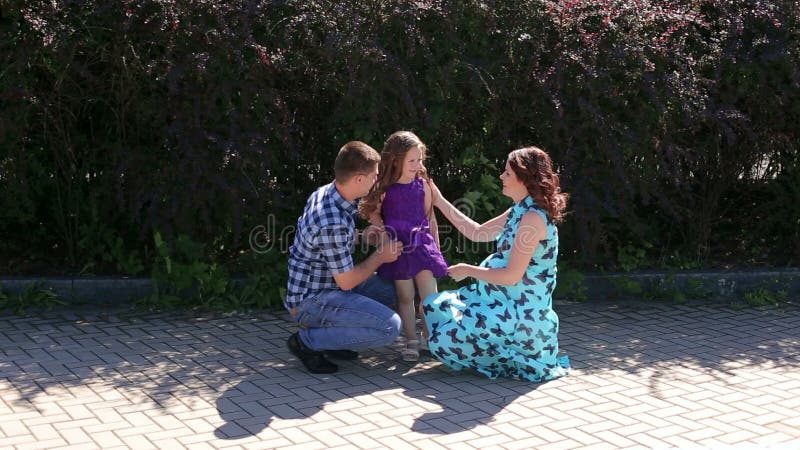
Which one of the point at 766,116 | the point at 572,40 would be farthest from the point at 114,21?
the point at 766,116

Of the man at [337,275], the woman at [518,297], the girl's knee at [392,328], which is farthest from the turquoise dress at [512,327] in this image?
the man at [337,275]

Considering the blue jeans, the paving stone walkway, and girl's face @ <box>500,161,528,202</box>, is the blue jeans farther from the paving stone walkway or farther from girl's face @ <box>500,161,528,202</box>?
girl's face @ <box>500,161,528,202</box>

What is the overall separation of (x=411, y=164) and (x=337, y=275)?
84cm

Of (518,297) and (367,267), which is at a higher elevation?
(367,267)

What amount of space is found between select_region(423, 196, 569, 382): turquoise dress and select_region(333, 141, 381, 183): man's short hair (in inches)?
33.2

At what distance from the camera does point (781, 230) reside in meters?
8.28

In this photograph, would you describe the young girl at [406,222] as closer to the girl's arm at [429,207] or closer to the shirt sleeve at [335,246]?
the girl's arm at [429,207]

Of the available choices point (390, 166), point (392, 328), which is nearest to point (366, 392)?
point (392, 328)

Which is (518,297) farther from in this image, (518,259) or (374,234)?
(374,234)

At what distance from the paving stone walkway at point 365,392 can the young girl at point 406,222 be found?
0.37m

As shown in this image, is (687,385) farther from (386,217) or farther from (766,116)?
(766,116)

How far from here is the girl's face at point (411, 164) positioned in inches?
225

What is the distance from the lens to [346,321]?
17.8 ft

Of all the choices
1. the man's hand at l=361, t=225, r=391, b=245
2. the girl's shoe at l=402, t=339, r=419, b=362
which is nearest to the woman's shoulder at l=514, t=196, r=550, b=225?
the man's hand at l=361, t=225, r=391, b=245
